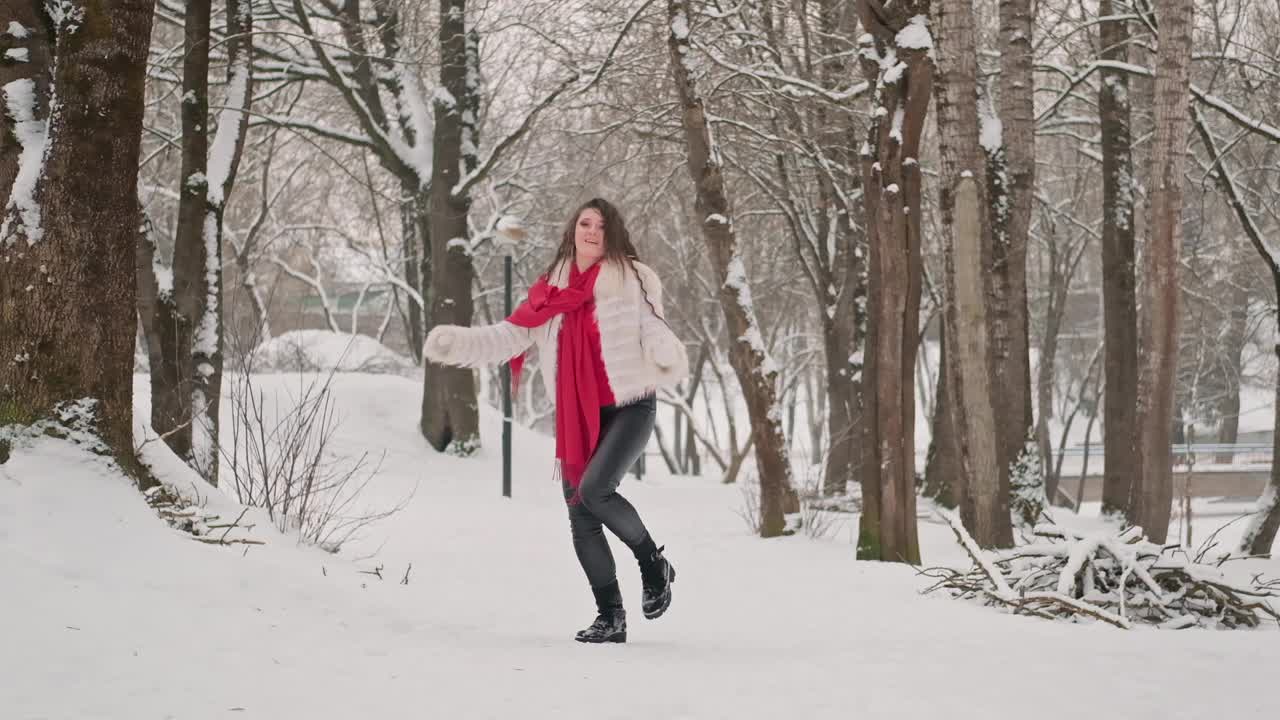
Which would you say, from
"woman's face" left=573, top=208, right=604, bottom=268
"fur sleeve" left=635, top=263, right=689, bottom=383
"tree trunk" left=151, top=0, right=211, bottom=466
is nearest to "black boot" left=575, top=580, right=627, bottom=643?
"fur sleeve" left=635, top=263, right=689, bottom=383

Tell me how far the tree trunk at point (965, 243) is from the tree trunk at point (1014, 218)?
2001mm

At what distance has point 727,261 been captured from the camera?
11.1 m

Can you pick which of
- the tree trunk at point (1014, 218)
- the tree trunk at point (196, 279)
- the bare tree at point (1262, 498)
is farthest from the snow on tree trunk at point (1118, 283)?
the tree trunk at point (196, 279)

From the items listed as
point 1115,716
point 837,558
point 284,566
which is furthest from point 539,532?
point 1115,716

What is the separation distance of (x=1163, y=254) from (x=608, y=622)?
17.9 ft

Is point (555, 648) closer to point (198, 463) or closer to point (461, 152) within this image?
point (198, 463)

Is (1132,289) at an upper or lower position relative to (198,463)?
upper

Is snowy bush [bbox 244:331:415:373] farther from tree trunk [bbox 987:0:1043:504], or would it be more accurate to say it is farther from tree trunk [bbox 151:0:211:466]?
tree trunk [bbox 987:0:1043:504]

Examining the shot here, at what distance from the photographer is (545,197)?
27625mm

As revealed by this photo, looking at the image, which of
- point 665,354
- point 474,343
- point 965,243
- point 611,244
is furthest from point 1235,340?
point 474,343

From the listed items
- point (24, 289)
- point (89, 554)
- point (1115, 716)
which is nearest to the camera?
Answer: point (1115, 716)

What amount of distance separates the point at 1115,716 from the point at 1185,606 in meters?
2.27

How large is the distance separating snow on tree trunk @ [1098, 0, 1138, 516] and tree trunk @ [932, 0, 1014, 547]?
5801 millimetres

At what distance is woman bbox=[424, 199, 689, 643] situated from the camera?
16.6ft
